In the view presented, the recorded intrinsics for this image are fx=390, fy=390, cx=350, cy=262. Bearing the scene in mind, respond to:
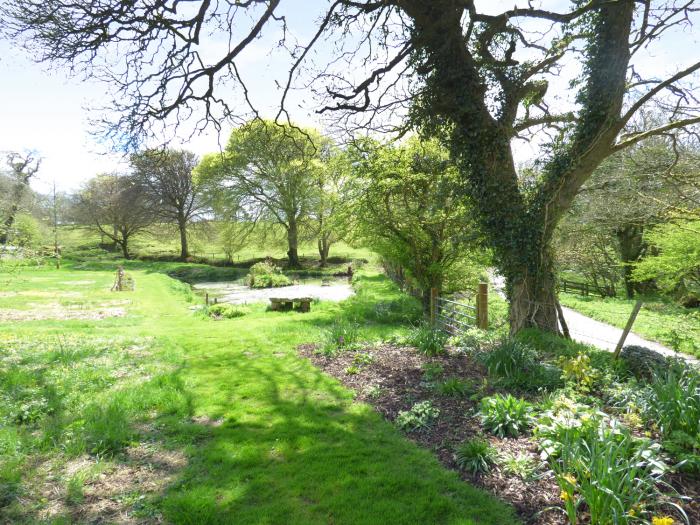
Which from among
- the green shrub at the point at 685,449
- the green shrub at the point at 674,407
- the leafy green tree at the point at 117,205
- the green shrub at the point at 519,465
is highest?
the leafy green tree at the point at 117,205

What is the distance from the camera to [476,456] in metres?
3.75

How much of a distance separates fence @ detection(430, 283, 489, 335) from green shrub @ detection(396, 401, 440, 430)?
443 cm

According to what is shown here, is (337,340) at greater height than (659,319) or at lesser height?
greater

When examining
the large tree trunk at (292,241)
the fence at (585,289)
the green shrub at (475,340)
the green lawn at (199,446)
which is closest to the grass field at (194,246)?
the large tree trunk at (292,241)

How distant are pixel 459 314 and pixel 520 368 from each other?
4489 mm

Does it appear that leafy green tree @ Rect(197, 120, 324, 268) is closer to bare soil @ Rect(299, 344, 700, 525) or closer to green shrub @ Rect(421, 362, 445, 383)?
bare soil @ Rect(299, 344, 700, 525)

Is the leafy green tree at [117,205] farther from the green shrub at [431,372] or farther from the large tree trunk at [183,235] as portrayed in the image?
the green shrub at [431,372]

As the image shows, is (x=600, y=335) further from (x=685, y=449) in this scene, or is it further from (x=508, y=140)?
(x=685, y=449)

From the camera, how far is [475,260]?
14.2 meters

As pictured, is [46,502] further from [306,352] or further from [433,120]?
[433,120]

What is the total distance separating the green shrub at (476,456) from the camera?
3661 mm

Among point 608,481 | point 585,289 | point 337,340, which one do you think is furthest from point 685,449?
point 585,289

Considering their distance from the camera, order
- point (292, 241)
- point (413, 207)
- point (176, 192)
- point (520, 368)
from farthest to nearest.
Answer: point (176, 192)
point (292, 241)
point (413, 207)
point (520, 368)

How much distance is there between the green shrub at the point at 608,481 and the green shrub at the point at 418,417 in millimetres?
1719
